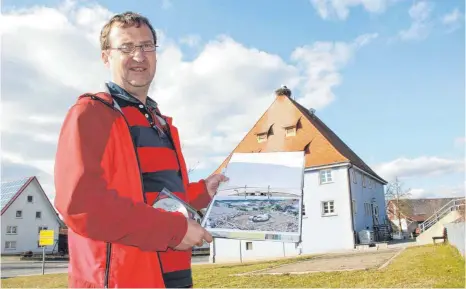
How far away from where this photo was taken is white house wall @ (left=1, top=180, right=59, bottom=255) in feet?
147

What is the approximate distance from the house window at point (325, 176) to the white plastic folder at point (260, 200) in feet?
93.6

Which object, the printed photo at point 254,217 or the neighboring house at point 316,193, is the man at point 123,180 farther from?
the neighboring house at point 316,193

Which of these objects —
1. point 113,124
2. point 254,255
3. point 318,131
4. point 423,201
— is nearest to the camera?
point 113,124

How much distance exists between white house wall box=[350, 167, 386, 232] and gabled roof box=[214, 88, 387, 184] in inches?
48.0

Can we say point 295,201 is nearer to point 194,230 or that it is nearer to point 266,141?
point 194,230

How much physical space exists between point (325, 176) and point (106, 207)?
30012 millimetres

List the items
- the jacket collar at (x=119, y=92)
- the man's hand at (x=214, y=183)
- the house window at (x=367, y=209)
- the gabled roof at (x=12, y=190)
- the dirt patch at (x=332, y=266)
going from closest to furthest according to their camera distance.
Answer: the jacket collar at (x=119, y=92) < the man's hand at (x=214, y=183) < the dirt patch at (x=332, y=266) < the house window at (x=367, y=209) < the gabled roof at (x=12, y=190)

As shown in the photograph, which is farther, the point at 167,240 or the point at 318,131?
the point at 318,131

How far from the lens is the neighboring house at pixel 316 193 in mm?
29250

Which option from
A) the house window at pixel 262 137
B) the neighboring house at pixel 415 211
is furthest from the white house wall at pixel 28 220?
the neighboring house at pixel 415 211

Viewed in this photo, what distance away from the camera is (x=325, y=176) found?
100 feet

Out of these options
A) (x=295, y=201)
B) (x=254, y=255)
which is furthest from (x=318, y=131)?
(x=295, y=201)

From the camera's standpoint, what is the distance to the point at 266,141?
32188mm

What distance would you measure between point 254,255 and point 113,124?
1142 inches
